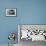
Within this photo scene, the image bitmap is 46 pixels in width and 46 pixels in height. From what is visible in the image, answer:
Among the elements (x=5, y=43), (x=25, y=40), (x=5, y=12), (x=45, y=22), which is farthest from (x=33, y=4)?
(x=5, y=43)

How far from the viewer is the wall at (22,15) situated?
3.92 meters

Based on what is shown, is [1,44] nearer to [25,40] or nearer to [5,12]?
[25,40]

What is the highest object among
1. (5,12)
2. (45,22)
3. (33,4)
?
(33,4)

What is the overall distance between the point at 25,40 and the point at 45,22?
0.85 metres

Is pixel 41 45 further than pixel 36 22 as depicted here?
No

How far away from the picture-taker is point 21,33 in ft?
12.4

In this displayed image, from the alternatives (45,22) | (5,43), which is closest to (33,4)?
(45,22)

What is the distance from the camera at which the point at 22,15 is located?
3936 millimetres

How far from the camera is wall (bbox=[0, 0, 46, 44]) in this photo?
392 centimetres

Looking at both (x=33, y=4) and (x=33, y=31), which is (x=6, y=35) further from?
(x=33, y=4)

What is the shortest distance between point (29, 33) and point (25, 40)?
0.24m

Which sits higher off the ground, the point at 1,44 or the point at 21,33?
the point at 21,33

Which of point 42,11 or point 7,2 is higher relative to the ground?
point 7,2

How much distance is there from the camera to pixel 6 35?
3.94 m
